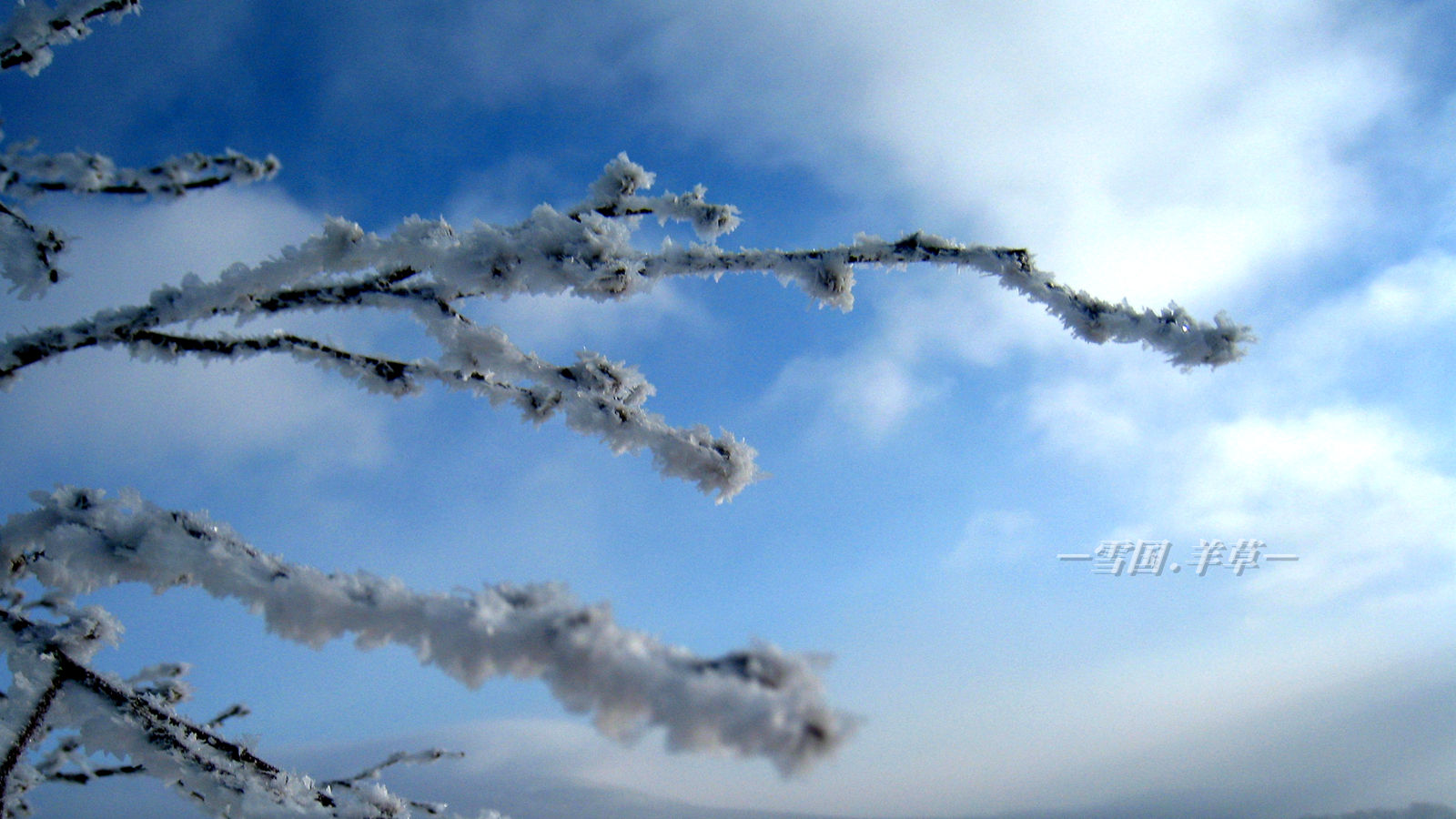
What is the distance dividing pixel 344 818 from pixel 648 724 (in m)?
1.50

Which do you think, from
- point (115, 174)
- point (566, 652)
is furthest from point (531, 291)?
point (115, 174)

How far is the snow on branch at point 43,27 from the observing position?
6.74 ft

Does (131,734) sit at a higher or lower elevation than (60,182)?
lower

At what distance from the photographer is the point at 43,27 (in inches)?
81.7

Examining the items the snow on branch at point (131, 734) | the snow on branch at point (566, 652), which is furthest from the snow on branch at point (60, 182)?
the snow on branch at point (566, 652)

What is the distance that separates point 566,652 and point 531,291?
129cm

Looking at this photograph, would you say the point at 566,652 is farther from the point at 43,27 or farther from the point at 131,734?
the point at 43,27

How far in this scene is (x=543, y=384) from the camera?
6.95 ft

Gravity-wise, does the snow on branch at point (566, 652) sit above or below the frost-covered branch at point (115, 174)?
below

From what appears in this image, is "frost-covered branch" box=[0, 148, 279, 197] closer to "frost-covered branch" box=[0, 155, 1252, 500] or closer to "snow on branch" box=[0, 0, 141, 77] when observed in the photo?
"snow on branch" box=[0, 0, 141, 77]

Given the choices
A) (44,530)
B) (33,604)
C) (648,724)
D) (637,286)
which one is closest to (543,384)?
(637,286)

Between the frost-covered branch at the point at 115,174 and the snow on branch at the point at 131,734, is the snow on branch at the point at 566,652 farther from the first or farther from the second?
the frost-covered branch at the point at 115,174

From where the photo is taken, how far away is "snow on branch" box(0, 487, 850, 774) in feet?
2.28

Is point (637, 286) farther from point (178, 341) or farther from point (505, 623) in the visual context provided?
point (178, 341)
